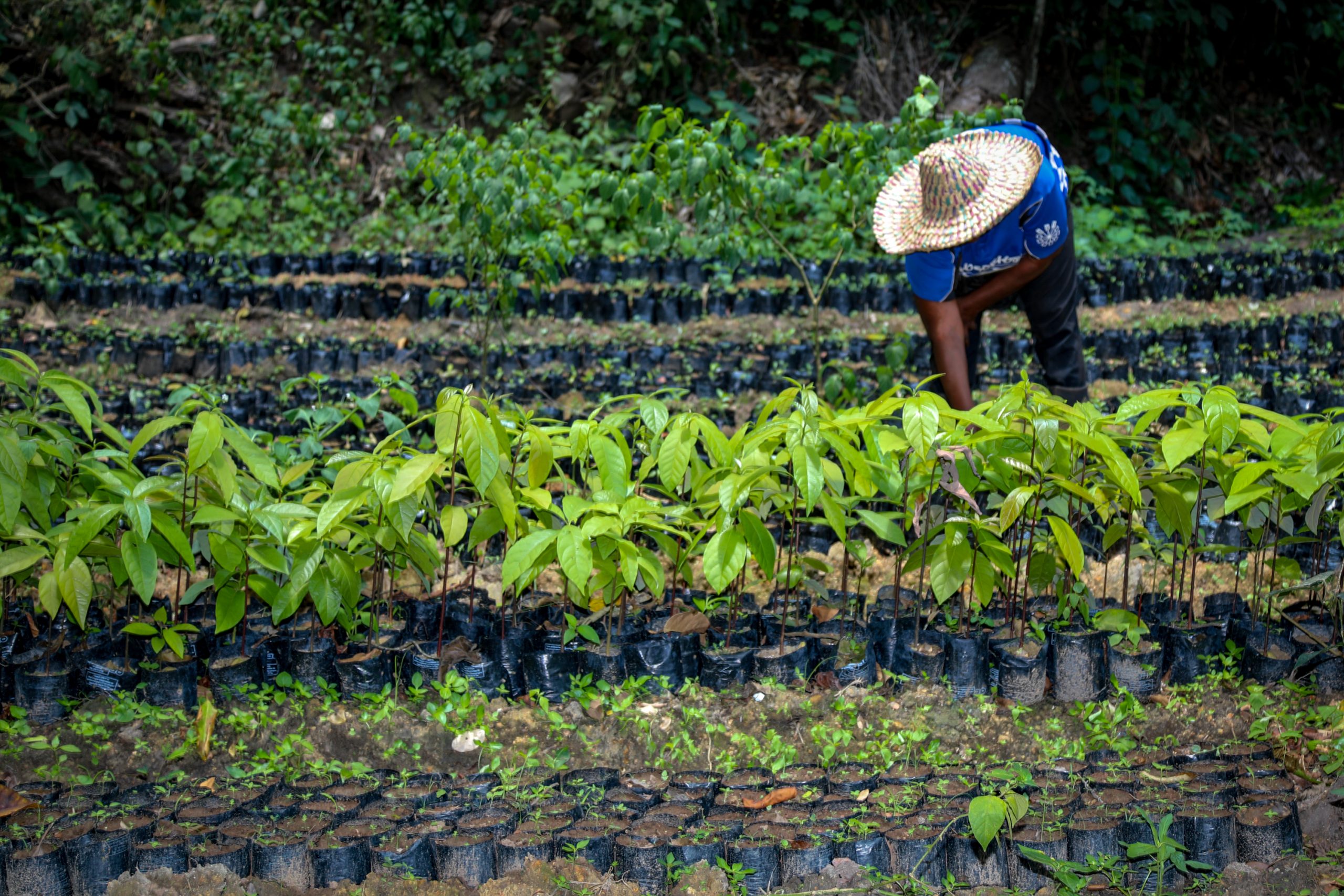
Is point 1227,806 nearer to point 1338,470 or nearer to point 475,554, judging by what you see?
point 1338,470

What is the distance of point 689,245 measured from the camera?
8.09 metres

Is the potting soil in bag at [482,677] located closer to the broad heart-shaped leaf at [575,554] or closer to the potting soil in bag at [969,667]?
the broad heart-shaped leaf at [575,554]

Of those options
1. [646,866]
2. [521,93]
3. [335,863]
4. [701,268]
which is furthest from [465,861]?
[521,93]

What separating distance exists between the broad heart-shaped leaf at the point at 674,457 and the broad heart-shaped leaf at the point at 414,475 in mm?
507

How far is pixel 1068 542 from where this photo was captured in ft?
8.25

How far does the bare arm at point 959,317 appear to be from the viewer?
11.8 feet

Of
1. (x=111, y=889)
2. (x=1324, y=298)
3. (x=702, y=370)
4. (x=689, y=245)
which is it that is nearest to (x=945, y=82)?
(x=689, y=245)

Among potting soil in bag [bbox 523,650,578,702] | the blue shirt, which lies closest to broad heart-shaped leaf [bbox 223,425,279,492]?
potting soil in bag [bbox 523,650,578,702]

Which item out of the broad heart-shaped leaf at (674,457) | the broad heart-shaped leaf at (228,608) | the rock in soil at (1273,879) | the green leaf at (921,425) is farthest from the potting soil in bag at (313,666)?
the rock in soil at (1273,879)

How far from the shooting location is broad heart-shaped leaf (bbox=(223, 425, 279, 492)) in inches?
100

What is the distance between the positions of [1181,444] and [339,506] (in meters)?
1.85

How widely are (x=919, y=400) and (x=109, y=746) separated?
2.01 m

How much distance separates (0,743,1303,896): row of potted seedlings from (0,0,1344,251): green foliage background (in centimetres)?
700

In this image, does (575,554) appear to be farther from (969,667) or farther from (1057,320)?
(1057,320)
